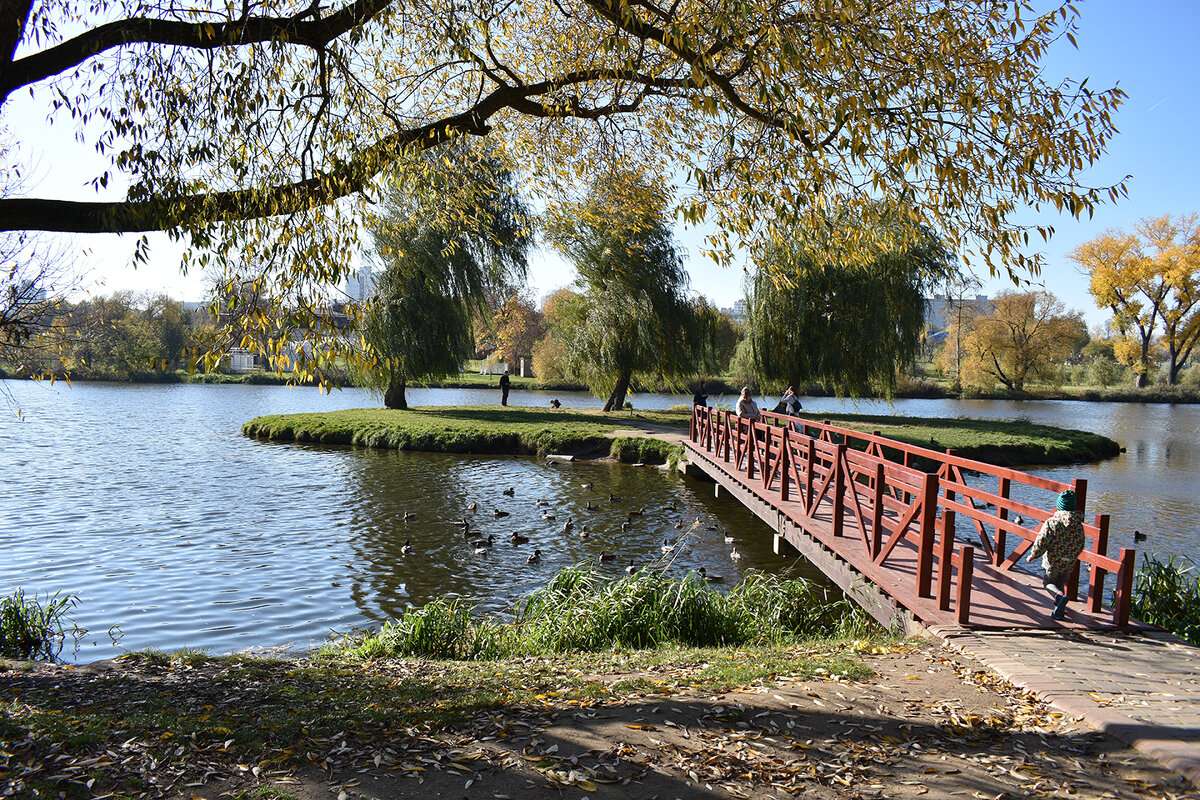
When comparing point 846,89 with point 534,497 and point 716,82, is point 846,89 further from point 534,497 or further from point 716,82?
point 534,497

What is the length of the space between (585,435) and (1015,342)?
125 ft

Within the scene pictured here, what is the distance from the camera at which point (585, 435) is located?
24.2 metres

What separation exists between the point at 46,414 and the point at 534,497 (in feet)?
97.3

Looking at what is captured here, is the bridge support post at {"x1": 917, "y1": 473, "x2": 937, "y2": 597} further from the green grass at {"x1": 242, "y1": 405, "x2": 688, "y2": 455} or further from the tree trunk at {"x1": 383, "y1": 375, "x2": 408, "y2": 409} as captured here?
the tree trunk at {"x1": 383, "y1": 375, "x2": 408, "y2": 409}

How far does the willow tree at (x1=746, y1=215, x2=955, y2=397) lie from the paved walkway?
22.1m

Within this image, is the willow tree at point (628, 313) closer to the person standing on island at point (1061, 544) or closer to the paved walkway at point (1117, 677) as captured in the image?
the person standing on island at point (1061, 544)

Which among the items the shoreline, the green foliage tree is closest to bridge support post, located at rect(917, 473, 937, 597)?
the green foliage tree

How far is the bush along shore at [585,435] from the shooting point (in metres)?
23.3

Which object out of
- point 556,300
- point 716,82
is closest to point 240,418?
point 556,300

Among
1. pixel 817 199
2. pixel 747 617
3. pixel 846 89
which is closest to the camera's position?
pixel 846 89

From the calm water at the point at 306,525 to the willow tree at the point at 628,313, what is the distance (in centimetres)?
745

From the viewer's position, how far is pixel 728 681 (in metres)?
5.42

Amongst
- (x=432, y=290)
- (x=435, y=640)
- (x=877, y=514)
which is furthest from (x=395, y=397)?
(x=877, y=514)

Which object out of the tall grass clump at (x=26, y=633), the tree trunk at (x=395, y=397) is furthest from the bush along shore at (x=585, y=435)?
the tall grass clump at (x=26, y=633)
